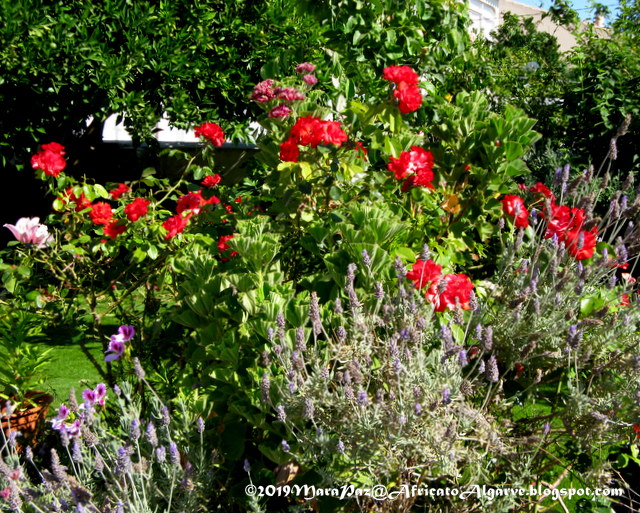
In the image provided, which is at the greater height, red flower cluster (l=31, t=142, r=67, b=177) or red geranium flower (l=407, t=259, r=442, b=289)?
red geranium flower (l=407, t=259, r=442, b=289)

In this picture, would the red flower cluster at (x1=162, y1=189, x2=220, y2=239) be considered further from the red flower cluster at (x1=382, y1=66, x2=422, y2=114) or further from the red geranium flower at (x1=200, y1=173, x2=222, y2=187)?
the red flower cluster at (x1=382, y1=66, x2=422, y2=114)

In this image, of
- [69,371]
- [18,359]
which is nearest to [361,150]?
[18,359]

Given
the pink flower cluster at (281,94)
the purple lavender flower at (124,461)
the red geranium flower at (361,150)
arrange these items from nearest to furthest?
the purple lavender flower at (124,461) → the pink flower cluster at (281,94) → the red geranium flower at (361,150)

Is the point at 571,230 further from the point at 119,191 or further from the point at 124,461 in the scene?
the point at 119,191

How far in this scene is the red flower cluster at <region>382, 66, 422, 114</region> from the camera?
2.89 meters

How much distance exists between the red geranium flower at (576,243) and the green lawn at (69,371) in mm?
3048

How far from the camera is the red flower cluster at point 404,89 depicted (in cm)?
289

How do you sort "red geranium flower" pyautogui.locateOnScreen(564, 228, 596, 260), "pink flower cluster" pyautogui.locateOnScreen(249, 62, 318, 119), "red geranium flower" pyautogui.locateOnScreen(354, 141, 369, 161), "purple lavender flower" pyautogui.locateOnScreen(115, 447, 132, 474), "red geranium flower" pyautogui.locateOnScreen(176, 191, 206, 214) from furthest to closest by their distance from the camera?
"red geranium flower" pyautogui.locateOnScreen(176, 191, 206, 214) < "red geranium flower" pyautogui.locateOnScreen(354, 141, 369, 161) < "pink flower cluster" pyautogui.locateOnScreen(249, 62, 318, 119) < "red geranium flower" pyautogui.locateOnScreen(564, 228, 596, 260) < "purple lavender flower" pyautogui.locateOnScreen(115, 447, 132, 474)

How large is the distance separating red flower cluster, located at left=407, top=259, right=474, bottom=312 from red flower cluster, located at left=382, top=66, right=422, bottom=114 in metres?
0.94

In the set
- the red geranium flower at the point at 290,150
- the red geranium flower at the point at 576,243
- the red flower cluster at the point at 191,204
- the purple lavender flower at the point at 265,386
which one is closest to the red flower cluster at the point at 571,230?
the red geranium flower at the point at 576,243

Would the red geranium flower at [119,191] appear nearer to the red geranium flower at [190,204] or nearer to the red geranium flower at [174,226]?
the red geranium flower at [190,204]

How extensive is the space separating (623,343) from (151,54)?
15.3ft

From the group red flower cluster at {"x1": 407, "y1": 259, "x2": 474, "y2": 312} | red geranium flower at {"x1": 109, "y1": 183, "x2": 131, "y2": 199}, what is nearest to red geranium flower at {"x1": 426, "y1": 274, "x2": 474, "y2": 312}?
red flower cluster at {"x1": 407, "y1": 259, "x2": 474, "y2": 312}

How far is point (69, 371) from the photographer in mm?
4832
